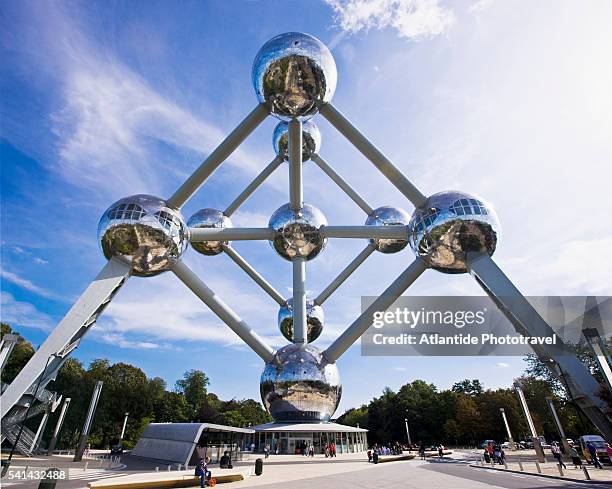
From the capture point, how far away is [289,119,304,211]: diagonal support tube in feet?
36.6

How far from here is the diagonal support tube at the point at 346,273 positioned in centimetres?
1712

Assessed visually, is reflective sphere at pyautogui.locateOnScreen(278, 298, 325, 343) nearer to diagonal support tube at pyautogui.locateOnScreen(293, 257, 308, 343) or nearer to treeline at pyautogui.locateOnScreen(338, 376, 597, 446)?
diagonal support tube at pyautogui.locateOnScreen(293, 257, 308, 343)

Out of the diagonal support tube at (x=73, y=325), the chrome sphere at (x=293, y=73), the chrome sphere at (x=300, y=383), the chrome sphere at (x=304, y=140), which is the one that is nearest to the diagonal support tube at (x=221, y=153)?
the chrome sphere at (x=293, y=73)

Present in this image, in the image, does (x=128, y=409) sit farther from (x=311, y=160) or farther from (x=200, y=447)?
(x=311, y=160)

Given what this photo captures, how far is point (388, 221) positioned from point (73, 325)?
41.0ft

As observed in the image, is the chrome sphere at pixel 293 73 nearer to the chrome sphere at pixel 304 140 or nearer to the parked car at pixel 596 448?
the chrome sphere at pixel 304 140

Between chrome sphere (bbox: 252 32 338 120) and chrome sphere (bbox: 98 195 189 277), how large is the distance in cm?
407

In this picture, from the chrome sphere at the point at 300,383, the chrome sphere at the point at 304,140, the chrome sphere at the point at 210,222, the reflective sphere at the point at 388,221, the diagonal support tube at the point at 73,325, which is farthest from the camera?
the chrome sphere at the point at 304,140

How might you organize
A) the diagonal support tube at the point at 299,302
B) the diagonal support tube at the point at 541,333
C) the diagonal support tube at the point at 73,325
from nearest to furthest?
the diagonal support tube at the point at 541,333, the diagonal support tube at the point at 73,325, the diagonal support tube at the point at 299,302

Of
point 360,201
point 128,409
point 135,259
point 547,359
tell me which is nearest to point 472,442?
point 128,409

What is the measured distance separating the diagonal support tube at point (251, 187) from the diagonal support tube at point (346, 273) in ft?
17.0

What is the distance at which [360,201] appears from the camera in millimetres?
17500

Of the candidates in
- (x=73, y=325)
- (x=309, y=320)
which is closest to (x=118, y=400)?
(x=309, y=320)

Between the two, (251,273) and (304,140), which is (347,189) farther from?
(251,273)
